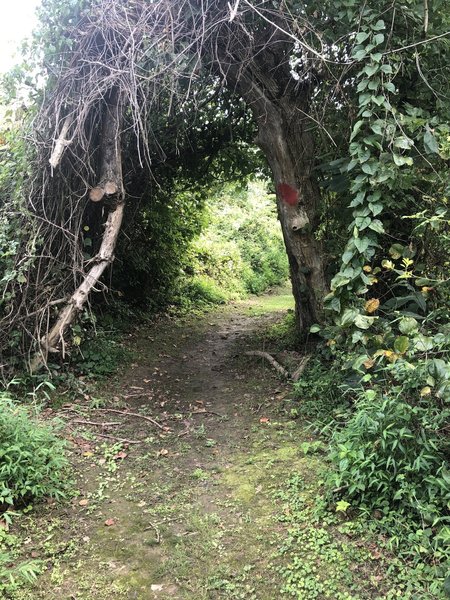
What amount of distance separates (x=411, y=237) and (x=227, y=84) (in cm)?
339

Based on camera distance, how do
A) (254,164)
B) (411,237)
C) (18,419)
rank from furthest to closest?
(254,164), (411,237), (18,419)

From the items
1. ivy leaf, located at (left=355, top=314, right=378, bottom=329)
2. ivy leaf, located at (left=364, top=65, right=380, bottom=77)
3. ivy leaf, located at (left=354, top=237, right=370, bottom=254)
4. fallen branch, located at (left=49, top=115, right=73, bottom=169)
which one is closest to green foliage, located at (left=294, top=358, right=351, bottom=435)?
ivy leaf, located at (left=355, top=314, right=378, bottom=329)

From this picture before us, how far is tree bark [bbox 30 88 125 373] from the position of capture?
5.23m

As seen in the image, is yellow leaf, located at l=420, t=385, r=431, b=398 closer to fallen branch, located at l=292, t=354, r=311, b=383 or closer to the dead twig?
the dead twig

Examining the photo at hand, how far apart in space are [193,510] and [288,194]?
12.4 feet

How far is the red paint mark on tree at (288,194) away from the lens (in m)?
5.58

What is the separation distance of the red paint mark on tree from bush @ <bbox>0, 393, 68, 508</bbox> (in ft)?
12.1

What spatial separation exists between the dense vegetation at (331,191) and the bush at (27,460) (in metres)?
0.12

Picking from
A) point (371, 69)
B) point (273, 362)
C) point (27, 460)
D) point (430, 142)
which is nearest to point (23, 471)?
point (27, 460)

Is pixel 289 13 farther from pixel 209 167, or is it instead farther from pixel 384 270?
pixel 209 167

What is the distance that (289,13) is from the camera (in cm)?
430

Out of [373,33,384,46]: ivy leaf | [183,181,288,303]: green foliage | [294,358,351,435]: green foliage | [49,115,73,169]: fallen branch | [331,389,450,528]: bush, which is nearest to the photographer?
[331,389,450,528]: bush

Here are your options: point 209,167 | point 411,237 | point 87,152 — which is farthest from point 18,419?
point 209,167

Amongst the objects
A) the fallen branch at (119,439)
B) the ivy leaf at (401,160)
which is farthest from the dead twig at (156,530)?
the ivy leaf at (401,160)
